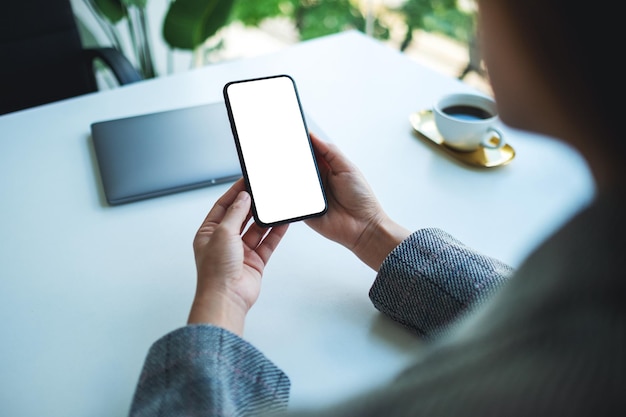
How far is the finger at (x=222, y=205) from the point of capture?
74cm

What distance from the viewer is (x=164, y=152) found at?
0.92 meters

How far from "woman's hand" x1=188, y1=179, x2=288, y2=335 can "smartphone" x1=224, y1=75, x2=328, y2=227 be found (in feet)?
0.08

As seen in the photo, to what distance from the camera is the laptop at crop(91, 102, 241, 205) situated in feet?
2.85

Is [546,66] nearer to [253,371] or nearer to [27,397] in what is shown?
[253,371]

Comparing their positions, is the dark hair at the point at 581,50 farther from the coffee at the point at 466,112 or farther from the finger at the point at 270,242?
the coffee at the point at 466,112

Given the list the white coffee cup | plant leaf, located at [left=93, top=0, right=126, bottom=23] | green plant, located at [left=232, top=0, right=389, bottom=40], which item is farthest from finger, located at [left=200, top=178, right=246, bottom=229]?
green plant, located at [left=232, top=0, right=389, bottom=40]

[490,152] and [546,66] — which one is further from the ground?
[546,66]

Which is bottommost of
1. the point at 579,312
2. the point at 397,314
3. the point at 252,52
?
the point at 252,52

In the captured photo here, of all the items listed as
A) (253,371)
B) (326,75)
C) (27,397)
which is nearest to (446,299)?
(253,371)

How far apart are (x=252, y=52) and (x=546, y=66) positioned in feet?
9.12

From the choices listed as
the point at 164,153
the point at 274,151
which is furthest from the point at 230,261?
the point at 164,153

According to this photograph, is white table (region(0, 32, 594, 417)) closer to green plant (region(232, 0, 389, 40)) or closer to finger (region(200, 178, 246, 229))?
finger (region(200, 178, 246, 229))

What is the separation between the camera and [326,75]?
1.18 meters

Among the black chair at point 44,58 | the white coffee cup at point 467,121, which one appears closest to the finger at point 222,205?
the white coffee cup at point 467,121
